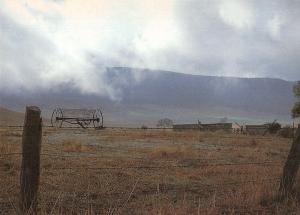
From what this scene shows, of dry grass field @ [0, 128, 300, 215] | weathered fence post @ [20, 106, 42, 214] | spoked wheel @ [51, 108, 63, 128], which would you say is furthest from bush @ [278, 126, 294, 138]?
weathered fence post @ [20, 106, 42, 214]

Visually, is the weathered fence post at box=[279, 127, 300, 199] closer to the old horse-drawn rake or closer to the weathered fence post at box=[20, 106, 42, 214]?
the weathered fence post at box=[20, 106, 42, 214]

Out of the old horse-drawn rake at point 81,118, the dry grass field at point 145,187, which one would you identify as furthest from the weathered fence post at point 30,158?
the old horse-drawn rake at point 81,118

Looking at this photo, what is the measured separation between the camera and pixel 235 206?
10.0m

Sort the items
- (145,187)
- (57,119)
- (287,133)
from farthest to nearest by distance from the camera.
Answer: (57,119) → (287,133) → (145,187)

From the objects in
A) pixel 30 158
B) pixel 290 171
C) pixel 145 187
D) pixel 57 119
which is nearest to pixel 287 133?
pixel 57 119

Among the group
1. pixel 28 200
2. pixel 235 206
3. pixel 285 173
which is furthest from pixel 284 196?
pixel 28 200

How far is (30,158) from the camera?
26.1 ft

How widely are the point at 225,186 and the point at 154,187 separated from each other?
1587mm

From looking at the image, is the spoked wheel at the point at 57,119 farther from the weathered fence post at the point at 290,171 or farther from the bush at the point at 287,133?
the weathered fence post at the point at 290,171

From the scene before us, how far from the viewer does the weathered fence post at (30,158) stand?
790 cm

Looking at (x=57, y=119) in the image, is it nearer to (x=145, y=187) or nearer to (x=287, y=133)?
(x=287, y=133)

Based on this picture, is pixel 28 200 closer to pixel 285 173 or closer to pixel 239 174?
pixel 285 173

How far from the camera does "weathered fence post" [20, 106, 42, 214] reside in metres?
7.90

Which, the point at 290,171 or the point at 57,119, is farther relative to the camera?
the point at 57,119
